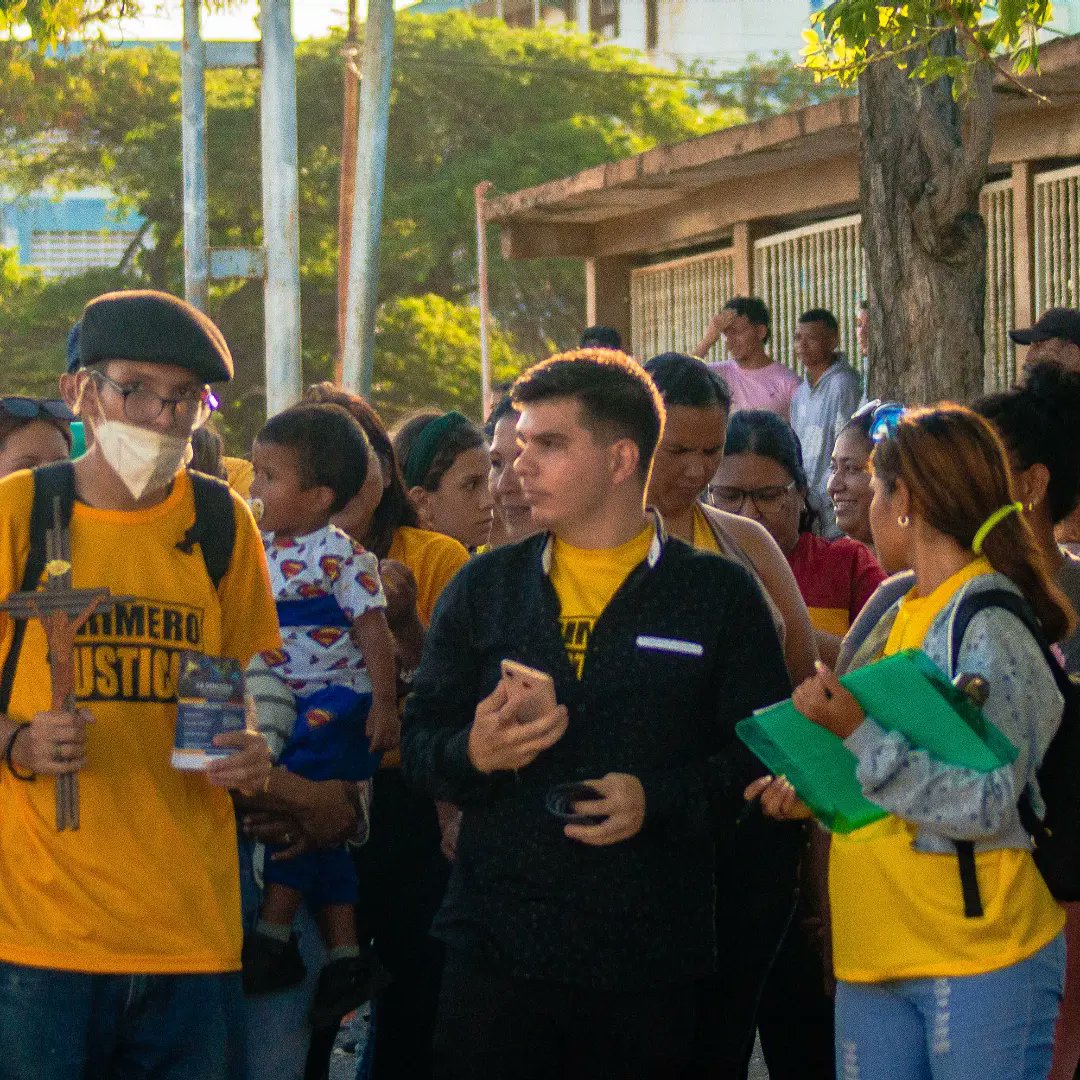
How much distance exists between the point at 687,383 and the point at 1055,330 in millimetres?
3182

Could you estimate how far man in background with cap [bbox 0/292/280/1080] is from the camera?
3.94 m

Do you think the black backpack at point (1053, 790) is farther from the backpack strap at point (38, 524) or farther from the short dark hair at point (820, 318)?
the short dark hair at point (820, 318)

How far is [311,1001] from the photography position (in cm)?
505

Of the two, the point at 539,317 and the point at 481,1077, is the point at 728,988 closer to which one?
the point at 481,1077

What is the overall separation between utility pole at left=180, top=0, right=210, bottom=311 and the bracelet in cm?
1163

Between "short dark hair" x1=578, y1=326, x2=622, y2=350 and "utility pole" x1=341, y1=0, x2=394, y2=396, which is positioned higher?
"utility pole" x1=341, y1=0, x2=394, y2=396

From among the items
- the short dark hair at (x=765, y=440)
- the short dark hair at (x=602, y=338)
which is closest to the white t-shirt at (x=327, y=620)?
the short dark hair at (x=765, y=440)

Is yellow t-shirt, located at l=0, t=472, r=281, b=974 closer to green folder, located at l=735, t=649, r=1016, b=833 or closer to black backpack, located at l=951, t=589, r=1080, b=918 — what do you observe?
green folder, located at l=735, t=649, r=1016, b=833

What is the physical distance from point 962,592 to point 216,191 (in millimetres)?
31581

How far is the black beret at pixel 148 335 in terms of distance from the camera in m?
4.10

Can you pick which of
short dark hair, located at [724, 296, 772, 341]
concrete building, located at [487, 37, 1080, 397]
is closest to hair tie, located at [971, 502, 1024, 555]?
concrete building, located at [487, 37, 1080, 397]

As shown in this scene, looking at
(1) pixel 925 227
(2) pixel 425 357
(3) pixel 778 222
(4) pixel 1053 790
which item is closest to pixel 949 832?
(4) pixel 1053 790

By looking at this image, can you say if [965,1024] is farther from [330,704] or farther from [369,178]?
[369,178]

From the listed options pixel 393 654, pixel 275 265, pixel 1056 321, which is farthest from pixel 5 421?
pixel 275 265
